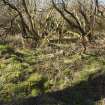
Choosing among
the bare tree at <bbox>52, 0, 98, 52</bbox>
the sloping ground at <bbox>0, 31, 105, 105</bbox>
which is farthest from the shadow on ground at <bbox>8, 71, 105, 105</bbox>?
the bare tree at <bbox>52, 0, 98, 52</bbox>

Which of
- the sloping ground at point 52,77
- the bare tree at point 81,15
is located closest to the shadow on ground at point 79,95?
the sloping ground at point 52,77

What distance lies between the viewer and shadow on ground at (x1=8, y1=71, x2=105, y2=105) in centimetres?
714

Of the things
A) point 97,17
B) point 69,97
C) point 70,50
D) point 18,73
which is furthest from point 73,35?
point 69,97

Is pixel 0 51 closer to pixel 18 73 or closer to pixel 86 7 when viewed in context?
pixel 18 73

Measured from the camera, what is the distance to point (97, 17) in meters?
11.9

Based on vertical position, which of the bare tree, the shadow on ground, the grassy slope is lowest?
the shadow on ground

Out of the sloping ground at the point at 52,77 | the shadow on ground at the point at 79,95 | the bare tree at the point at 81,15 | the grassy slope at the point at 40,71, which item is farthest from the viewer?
the bare tree at the point at 81,15

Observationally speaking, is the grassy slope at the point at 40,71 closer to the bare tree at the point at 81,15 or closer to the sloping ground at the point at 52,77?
the sloping ground at the point at 52,77

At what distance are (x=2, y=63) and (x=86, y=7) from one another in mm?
4011

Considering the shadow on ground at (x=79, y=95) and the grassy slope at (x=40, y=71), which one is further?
A: the grassy slope at (x=40, y=71)

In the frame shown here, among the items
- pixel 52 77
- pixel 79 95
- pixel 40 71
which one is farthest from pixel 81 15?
pixel 79 95

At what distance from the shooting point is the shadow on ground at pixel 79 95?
7.14 metres

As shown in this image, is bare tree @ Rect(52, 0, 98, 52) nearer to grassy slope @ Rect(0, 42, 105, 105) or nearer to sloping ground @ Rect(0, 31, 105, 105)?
sloping ground @ Rect(0, 31, 105, 105)

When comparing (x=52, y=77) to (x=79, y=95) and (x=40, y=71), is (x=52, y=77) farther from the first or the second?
(x=79, y=95)
